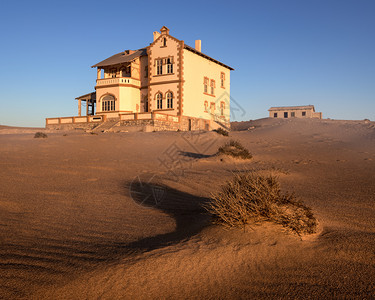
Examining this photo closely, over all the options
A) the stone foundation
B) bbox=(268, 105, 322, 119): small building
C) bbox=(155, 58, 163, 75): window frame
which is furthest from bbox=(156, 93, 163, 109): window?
bbox=(268, 105, 322, 119): small building

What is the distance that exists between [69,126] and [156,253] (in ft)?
98.9

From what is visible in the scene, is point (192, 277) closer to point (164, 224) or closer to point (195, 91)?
point (164, 224)

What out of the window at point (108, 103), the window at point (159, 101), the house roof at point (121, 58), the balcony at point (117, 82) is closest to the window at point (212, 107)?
the window at point (159, 101)

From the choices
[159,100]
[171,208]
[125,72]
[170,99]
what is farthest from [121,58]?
[171,208]

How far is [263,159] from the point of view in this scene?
13320 mm

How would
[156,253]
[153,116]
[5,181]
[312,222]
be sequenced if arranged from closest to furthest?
[156,253], [312,222], [5,181], [153,116]

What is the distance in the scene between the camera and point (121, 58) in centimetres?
3291

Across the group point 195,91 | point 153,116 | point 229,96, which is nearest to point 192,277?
point 153,116

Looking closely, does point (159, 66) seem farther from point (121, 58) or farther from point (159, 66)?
point (121, 58)

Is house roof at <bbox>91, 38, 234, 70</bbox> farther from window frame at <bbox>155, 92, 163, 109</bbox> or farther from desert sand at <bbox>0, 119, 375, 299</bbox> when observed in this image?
desert sand at <bbox>0, 119, 375, 299</bbox>

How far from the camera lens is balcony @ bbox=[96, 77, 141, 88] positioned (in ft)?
101

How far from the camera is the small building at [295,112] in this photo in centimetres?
5756

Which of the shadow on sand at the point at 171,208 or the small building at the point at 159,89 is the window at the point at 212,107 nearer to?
the small building at the point at 159,89

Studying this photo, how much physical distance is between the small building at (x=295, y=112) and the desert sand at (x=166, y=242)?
170 ft
